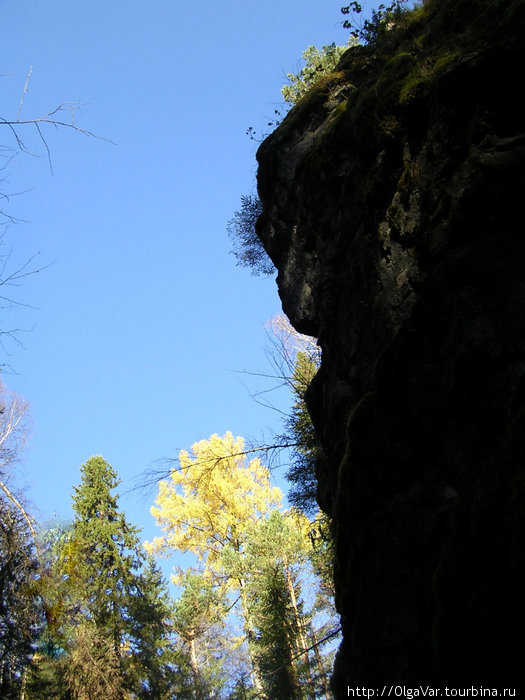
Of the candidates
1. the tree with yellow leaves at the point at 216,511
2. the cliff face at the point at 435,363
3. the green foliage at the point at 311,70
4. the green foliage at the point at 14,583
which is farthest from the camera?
the tree with yellow leaves at the point at 216,511

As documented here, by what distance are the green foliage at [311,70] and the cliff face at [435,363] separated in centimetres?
469

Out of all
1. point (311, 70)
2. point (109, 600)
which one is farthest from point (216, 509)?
point (311, 70)

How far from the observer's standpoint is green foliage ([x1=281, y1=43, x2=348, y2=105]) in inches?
400

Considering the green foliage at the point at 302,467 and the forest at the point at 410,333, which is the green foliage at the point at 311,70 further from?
the green foliage at the point at 302,467

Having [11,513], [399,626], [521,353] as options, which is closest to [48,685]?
[11,513]

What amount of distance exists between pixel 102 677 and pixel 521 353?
47.1 feet

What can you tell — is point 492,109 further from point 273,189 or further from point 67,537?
point 67,537

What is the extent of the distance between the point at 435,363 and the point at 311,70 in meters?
9.86

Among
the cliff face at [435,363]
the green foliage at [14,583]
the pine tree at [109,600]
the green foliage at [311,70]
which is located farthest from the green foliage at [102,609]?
the green foliage at [311,70]

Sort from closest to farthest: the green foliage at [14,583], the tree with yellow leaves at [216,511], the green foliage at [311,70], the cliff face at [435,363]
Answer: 1. the cliff face at [435,363]
2. the green foliage at [14,583]
3. the green foliage at [311,70]
4. the tree with yellow leaves at [216,511]

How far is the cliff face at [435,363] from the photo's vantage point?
331 centimetres

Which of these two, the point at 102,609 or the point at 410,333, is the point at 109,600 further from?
the point at 410,333

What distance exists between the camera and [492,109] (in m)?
3.82

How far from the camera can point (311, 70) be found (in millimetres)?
11586
